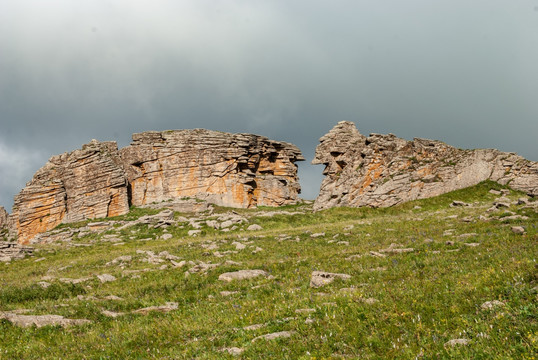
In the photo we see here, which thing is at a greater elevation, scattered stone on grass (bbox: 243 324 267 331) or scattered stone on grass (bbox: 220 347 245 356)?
scattered stone on grass (bbox: 243 324 267 331)

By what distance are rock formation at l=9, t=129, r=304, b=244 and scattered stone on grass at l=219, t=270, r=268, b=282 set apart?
167 feet

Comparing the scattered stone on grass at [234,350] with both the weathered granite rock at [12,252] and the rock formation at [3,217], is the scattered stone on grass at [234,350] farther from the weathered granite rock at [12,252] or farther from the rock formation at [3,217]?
the rock formation at [3,217]

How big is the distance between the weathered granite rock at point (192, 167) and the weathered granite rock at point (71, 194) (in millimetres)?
4887

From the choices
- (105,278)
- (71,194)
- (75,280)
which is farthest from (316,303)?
(71,194)

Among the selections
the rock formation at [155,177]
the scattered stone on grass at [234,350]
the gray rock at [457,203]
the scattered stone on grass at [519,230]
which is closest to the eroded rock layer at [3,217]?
the rock formation at [155,177]

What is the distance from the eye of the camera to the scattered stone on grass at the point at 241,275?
14805 mm

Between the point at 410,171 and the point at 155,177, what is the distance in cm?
4744

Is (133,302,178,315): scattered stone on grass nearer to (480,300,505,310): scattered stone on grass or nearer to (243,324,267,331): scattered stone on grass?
(243,324,267,331): scattered stone on grass

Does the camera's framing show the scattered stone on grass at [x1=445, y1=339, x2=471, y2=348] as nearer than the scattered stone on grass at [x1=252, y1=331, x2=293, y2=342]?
Yes

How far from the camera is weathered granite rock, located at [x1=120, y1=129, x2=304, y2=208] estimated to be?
65625mm

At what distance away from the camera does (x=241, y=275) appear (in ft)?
49.4

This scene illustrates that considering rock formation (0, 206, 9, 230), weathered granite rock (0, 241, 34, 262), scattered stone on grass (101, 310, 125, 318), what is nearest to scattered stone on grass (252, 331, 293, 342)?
scattered stone on grass (101, 310, 125, 318)

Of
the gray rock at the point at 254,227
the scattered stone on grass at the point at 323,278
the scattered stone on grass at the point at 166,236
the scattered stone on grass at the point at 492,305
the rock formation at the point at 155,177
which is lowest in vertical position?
the scattered stone on grass at the point at 323,278

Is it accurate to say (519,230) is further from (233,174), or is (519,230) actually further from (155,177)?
(155,177)
